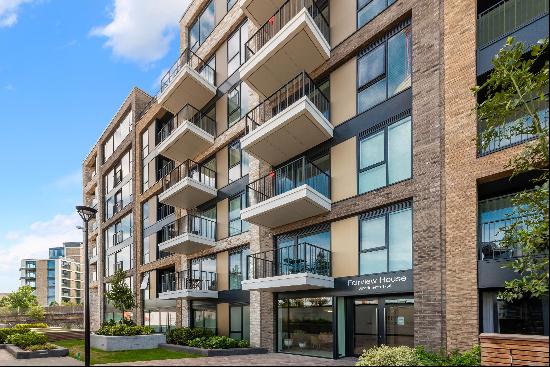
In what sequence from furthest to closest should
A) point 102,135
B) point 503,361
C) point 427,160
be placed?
point 102,135 < point 427,160 < point 503,361

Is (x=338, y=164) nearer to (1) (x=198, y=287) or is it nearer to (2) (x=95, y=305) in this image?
(1) (x=198, y=287)

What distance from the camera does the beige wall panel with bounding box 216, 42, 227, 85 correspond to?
26.3 meters

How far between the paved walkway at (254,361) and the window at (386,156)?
19.2ft

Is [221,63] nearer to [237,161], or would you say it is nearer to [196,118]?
[196,118]

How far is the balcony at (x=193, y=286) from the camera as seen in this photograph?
2456cm

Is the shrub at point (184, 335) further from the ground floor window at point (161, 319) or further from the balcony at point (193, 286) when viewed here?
the ground floor window at point (161, 319)

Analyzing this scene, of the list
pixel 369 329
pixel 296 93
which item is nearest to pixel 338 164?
pixel 296 93

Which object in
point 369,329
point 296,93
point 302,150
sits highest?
point 296,93

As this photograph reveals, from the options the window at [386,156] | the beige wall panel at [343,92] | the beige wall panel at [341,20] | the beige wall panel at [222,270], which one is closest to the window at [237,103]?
the beige wall panel at [343,92]

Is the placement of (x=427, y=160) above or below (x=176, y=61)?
below

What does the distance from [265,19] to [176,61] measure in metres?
10.1

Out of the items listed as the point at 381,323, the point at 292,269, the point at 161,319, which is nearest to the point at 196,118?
the point at 292,269

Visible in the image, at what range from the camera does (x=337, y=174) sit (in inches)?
700

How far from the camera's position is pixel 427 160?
1424 cm
